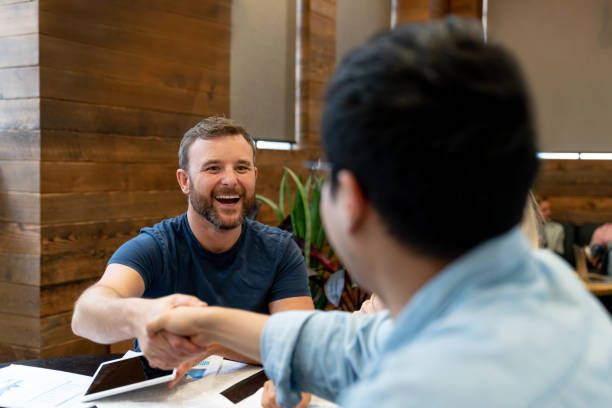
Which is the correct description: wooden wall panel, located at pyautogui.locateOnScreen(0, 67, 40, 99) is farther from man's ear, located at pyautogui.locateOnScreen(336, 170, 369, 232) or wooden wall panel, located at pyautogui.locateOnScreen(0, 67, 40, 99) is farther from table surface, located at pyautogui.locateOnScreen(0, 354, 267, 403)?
man's ear, located at pyautogui.locateOnScreen(336, 170, 369, 232)

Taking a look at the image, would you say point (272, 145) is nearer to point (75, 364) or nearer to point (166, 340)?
point (75, 364)

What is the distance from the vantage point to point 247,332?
0.94 m

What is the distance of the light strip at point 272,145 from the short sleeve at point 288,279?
2340mm

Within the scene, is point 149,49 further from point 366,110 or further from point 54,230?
point 366,110

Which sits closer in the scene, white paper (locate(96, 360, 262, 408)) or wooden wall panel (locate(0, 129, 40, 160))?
white paper (locate(96, 360, 262, 408))

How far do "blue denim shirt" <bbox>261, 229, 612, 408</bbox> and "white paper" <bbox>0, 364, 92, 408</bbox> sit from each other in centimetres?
96

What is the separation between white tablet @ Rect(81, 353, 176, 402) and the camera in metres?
1.25

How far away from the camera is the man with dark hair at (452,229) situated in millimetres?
462

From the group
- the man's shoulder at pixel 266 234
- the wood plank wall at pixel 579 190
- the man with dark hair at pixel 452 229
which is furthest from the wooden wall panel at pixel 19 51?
the wood plank wall at pixel 579 190

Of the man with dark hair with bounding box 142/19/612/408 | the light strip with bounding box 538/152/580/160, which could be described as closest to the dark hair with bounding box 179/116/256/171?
the man with dark hair with bounding box 142/19/612/408

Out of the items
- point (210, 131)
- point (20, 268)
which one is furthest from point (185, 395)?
point (20, 268)

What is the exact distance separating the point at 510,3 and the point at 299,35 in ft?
8.81

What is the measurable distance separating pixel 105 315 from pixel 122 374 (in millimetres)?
183

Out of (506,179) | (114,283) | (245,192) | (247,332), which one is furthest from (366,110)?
(245,192)
